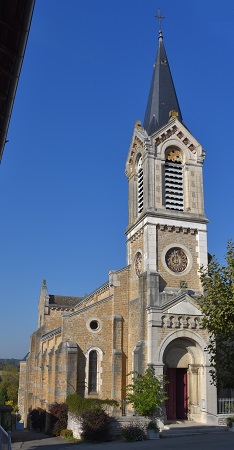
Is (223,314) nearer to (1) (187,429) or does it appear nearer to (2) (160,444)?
(2) (160,444)

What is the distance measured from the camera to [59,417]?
985 inches

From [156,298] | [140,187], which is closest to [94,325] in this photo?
[156,298]

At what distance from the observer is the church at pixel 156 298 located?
25.4 metres

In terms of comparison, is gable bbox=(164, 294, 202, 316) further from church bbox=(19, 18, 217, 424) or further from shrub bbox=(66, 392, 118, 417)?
shrub bbox=(66, 392, 118, 417)

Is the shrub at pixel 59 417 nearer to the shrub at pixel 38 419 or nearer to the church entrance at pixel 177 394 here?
the shrub at pixel 38 419

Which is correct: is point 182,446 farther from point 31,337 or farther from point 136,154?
point 31,337

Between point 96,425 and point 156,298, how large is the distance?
7315 millimetres

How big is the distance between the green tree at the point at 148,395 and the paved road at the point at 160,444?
1.57m

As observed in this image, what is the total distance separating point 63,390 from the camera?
1036 inches

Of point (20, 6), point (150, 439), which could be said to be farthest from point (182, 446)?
point (20, 6)

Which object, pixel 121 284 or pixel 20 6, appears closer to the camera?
pixel 20 6

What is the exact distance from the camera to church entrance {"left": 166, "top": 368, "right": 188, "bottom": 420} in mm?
25422

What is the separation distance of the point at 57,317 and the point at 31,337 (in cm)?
432

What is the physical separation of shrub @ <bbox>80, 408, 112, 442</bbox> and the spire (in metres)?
17.2
